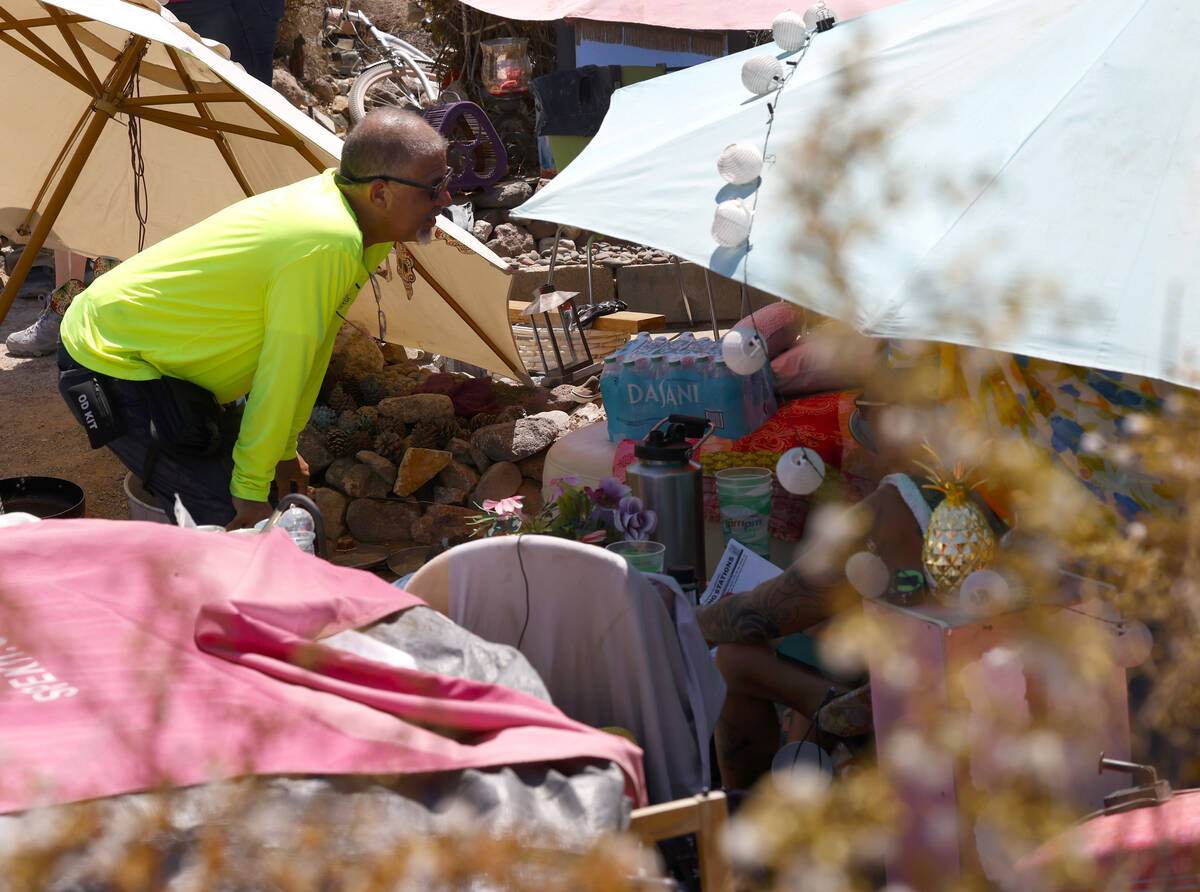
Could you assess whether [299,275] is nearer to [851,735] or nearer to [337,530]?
[851,735]

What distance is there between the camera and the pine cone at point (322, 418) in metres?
5.63

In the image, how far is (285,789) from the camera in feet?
4.05

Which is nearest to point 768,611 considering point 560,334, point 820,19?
point 820,19

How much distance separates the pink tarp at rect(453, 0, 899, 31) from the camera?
24.5ft

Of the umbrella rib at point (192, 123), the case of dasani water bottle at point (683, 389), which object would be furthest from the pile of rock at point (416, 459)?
the umbrella rib at point (192, 123)

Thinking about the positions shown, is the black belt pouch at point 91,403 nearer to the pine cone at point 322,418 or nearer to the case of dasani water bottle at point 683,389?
the case of dasani water bottle at point 683,389

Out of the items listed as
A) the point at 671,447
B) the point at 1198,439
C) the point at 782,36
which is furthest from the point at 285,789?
the point at 782,36

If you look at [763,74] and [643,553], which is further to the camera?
[763,74]

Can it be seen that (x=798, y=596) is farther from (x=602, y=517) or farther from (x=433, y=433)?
(x=433, y=433)

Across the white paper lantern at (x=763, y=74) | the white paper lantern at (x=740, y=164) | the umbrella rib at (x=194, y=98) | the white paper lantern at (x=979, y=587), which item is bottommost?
the white paper lantern at (x=979, y=587)

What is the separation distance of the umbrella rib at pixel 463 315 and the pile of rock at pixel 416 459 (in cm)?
36

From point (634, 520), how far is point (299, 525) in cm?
82

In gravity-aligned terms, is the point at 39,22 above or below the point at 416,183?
above

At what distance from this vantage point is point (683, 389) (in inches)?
151
